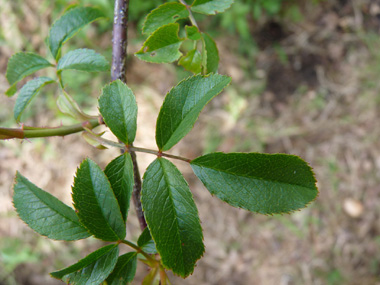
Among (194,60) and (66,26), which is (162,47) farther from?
(66,26)

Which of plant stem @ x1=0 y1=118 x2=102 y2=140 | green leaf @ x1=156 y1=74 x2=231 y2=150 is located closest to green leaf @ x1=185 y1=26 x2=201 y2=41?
green leaf @ x1=156 y1=74 x2=231 y2=150

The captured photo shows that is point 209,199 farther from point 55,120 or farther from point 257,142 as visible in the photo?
point 55,120

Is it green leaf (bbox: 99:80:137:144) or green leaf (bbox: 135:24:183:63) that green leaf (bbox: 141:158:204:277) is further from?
green leaf (bbox: 135:24:183:63)

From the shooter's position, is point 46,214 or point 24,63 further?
point 24,63

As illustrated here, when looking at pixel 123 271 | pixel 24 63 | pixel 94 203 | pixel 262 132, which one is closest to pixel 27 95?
pixel 24 63

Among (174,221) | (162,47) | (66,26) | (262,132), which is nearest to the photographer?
(174,221)

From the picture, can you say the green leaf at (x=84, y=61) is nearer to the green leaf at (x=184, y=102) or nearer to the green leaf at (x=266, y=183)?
the green leaf at (x=184, y=102)

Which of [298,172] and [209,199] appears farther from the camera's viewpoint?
[209,199]

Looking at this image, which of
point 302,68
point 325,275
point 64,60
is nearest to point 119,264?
point 64,60
